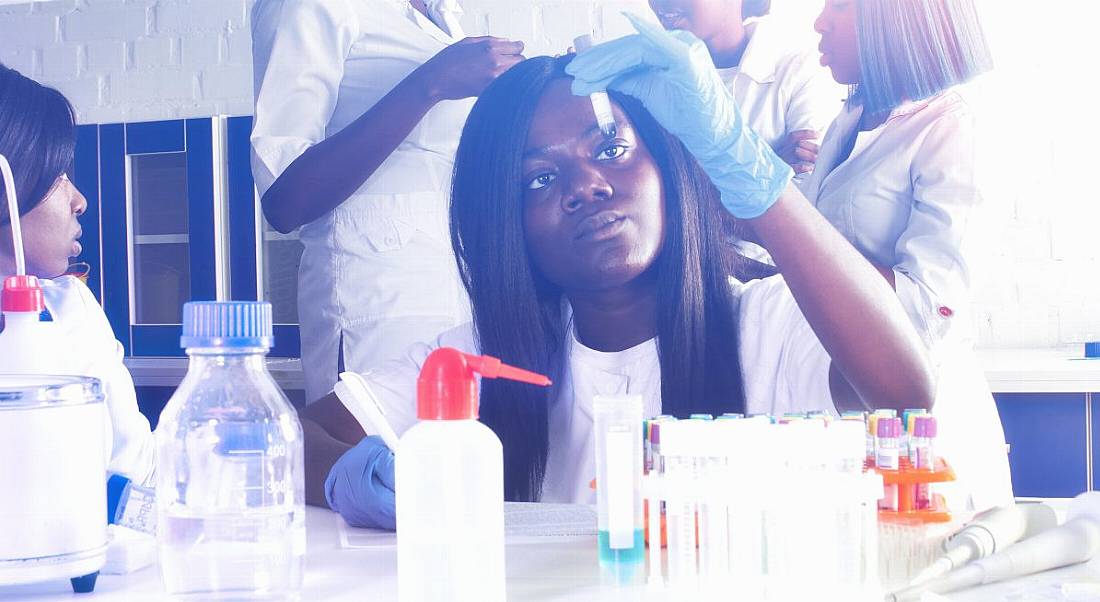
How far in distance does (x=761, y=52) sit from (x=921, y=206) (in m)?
0.38

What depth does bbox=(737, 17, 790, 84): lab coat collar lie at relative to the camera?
1.75 m

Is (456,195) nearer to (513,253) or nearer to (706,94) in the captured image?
(513,253)

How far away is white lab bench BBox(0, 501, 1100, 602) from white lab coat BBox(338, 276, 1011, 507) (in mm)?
504

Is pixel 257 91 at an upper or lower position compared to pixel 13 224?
upper

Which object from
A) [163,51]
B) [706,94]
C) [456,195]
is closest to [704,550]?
[706,94]

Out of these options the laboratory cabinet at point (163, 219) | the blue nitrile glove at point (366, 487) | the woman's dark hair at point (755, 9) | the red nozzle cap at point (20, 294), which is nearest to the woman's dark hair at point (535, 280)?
the woman's dark hair at point (755, 9)

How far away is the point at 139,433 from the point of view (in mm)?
2018

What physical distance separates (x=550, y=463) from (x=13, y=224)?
42.9 inches

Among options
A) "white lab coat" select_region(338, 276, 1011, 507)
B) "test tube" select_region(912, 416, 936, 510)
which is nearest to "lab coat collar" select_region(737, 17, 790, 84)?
"white lab coat" select_region(338, 276, 1011, 507)

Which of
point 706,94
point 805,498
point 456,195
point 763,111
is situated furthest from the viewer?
point 456,195

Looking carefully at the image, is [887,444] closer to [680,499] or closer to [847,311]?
[680,499]

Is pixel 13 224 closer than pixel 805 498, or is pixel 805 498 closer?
pixel 805 498

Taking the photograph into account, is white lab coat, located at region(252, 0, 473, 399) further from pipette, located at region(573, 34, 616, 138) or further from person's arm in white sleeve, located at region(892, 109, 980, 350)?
person's arm in white sleeve, located at region(892, 109, 980, 350)

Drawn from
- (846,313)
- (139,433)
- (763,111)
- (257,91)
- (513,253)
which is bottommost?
(139,433)
